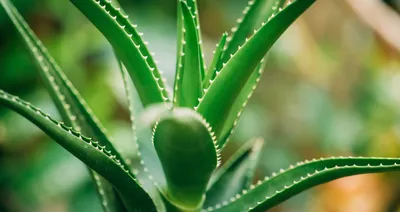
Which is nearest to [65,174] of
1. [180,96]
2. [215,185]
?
[215,185]

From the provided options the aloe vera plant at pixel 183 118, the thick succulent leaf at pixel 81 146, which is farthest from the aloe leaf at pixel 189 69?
the thick succulent leaf at pixel 81 146

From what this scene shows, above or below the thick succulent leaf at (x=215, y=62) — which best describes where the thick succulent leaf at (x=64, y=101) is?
below

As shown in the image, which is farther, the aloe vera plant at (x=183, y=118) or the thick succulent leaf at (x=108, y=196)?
the thick succulent leaf at (x=108, y=196)

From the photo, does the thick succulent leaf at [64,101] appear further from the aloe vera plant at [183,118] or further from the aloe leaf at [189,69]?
the aloe leaf at [189,69]

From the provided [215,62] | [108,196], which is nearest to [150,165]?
[108,196]

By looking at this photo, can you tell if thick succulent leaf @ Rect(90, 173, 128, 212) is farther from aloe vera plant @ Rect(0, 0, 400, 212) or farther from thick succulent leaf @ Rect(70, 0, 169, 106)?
thick succulent leaf @ Rect(70, 0, 169, 106)

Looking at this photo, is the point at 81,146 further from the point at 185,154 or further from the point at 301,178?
the point at 301,178

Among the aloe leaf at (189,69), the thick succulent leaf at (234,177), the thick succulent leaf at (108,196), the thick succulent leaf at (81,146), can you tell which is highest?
the aloe leaf at (189,69)

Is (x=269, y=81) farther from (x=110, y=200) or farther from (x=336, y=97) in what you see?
(x=110, y=200)
